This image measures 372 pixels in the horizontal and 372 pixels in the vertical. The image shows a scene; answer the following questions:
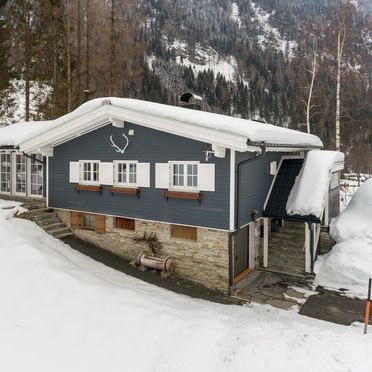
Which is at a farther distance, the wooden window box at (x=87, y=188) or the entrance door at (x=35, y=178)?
the entrance door at (x=35, y=178)

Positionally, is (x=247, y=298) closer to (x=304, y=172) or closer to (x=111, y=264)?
(x=111, y=264)

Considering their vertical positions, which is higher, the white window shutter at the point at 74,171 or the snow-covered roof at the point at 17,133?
the snow-covered roof at the point at 17,133

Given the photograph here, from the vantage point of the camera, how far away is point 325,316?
955 cm

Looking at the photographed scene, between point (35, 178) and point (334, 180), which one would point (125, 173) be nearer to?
point (35, 178)

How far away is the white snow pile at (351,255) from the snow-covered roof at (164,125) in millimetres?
3509

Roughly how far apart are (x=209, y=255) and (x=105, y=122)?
235 inches

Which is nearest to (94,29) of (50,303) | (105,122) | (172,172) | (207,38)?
(105,122)

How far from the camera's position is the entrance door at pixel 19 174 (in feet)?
53.2

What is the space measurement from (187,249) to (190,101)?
23.3ft

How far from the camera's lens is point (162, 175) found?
11.6m

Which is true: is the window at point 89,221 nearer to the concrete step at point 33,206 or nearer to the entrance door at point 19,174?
the concrete step at point 33,206

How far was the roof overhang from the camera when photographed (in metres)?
9.86

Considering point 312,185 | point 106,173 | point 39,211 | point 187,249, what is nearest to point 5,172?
point 39,211

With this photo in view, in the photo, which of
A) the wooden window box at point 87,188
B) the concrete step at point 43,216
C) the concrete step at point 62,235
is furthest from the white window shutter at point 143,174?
the concrete step at point 43,216
